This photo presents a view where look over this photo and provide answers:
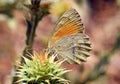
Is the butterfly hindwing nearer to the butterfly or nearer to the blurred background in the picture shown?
the butterfly

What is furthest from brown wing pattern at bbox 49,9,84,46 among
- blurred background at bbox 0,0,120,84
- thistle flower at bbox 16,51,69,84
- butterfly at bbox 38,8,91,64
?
blurred background at bbox 0,0,120,84

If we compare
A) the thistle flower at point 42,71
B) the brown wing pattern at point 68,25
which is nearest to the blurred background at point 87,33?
the brown wing pattern at point 68,25

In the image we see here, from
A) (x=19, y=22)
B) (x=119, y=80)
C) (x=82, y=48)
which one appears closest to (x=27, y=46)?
(x=82, y=48)

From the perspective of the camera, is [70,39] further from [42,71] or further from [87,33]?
[87,33]

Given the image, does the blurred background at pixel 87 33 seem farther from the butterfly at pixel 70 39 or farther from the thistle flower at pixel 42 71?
the thistle flower at pixel 42 71

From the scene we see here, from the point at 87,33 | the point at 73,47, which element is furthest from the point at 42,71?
the point at 87,33

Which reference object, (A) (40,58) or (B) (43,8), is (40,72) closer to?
(A) (40,58)

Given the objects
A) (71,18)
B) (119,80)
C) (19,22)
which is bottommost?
(119,80)
